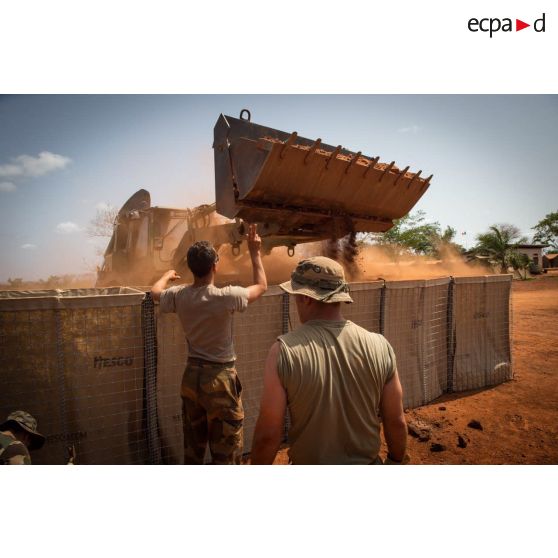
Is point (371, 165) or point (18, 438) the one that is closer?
point (18, 438)

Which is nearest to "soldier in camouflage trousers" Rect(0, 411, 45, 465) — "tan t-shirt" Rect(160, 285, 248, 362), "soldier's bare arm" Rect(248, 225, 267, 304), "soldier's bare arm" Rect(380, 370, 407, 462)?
"tan t-shirt" Rect(160, 285, 248, 362)

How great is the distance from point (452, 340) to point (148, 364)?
14.7ft

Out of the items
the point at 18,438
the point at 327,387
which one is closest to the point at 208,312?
the point at 327,387

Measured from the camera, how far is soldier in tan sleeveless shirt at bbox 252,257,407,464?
1.54 metres

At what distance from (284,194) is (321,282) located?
3.48m

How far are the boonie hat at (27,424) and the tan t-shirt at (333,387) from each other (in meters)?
1.93

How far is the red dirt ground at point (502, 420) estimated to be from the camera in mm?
3768

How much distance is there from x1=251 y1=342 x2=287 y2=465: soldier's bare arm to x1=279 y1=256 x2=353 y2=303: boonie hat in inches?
12.0

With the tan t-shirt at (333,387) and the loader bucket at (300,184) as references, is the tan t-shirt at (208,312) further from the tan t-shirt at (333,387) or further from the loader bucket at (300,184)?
the loader bucket at (300,184)

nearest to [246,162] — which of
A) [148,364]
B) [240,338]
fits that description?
[240,338]

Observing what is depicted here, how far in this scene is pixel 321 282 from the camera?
1719 mm

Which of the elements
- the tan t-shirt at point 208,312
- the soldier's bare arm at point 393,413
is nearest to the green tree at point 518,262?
the tan t-shirt at point 208,312

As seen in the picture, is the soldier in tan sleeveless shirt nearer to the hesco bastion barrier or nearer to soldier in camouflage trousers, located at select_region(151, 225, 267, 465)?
soldier in camouflage trousers, located at select_region(151, 225, 267, 465)

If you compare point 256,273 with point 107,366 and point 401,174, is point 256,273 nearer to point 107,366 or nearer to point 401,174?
point 107,366
